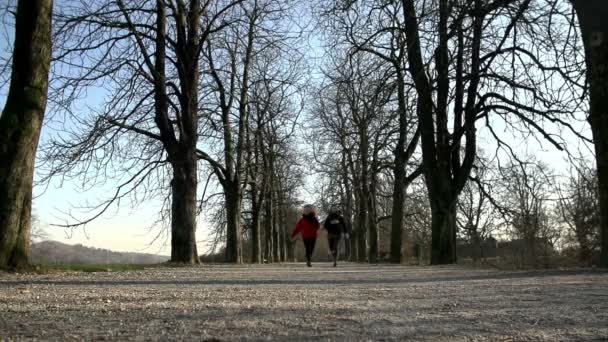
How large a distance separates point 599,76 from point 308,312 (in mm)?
7340

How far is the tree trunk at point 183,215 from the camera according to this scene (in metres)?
17.2

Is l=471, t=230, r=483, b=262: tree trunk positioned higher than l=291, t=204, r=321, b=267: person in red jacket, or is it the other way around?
l=291, t=204, r=321, b=267: person in red jacket

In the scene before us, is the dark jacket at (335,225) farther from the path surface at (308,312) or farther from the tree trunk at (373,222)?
the path surface at (308,312)

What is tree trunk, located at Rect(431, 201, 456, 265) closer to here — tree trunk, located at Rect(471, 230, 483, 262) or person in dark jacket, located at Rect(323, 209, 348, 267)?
tree trunk, located at Rect(471, 230, 483, 262)

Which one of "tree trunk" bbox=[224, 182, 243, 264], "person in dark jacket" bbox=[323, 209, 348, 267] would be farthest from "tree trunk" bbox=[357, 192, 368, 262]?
"person in dark jacket" bbox=[323, 209, 348, 267]

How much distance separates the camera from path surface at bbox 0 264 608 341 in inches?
161

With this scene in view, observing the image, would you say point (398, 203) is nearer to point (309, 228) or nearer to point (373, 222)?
point (309, 228)

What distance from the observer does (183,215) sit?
56.3 ft

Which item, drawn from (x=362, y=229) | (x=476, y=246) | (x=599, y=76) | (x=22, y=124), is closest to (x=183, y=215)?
(x=22, y=124)

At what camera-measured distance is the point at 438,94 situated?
→ 55.0 feet

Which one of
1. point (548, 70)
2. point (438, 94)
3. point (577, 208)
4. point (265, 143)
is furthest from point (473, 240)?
point (265, 143)

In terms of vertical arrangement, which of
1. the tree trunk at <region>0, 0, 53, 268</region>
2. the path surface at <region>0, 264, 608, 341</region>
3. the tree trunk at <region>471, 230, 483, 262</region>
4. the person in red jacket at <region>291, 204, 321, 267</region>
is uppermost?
the tree trunk at <region>0, 0, 53, 268</region>

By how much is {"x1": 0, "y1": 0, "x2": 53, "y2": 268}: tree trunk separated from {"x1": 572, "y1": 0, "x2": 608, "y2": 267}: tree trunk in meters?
8.93

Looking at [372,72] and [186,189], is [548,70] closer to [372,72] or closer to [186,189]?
[372,72]
